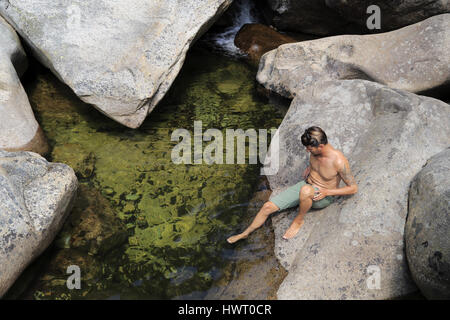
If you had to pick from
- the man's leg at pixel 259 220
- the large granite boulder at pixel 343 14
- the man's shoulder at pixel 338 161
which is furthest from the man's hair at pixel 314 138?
the large granite boulder at pixel 343 14

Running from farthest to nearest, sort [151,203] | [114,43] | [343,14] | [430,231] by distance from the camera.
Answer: [343,14], [114,43], [151,203], [430,231]

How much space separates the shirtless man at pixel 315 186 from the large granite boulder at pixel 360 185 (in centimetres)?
15

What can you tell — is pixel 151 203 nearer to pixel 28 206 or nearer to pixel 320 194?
pixel 28 206

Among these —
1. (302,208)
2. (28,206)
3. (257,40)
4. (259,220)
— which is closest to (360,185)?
(302,208)

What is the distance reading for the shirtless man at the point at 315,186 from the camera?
168 inches

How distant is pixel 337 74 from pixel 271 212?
122 inches

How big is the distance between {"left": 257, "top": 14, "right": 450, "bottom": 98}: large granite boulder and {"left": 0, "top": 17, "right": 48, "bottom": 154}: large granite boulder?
3729 mm

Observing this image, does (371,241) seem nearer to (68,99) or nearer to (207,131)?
(207,131)

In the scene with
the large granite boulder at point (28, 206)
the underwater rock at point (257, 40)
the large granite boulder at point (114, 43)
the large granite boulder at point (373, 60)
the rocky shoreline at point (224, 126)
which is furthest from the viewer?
the underwater rock at point (257, 40)

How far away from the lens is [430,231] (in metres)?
3.78

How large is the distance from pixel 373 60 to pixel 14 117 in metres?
5.27
